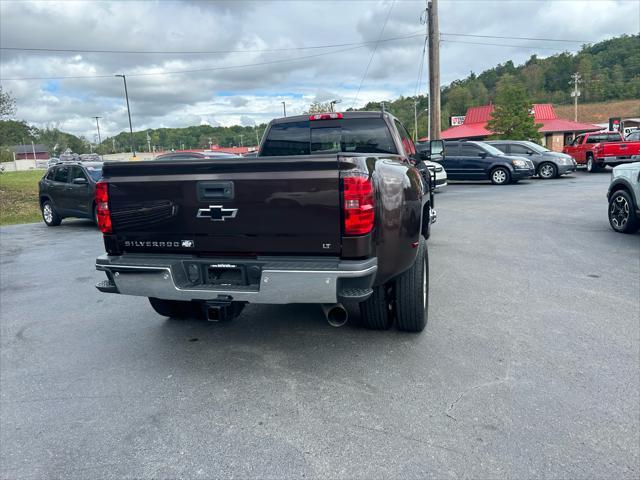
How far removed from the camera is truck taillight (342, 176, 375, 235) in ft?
9.93

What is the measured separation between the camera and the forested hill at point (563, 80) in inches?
3263

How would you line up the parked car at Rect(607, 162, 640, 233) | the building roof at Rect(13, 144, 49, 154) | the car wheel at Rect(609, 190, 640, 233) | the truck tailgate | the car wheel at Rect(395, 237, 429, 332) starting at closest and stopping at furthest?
the truck tailgate < the car wheel at Rect(395, 237, 429, 332) < the parked car at Rect(607, 162, 640, 233) < the car wheel at Rect(609, 190, 640, 233) < the building roof at Rect(13, 144, 49, 154)

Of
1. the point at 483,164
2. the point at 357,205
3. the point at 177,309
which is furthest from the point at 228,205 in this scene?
the point at 483,164

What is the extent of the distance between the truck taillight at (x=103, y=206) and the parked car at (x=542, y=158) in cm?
1879

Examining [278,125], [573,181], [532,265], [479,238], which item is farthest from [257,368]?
[573,181]

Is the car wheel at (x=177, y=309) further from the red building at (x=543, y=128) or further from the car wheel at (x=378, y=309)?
the red building at (x=543, y=128)

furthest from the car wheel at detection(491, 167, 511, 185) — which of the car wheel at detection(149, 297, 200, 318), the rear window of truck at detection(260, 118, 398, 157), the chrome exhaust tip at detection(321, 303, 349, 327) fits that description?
the chrome exhaust tip at detection(321, 303, 349, 327)

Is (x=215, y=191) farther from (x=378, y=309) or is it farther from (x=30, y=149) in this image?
(x=30, y=149)

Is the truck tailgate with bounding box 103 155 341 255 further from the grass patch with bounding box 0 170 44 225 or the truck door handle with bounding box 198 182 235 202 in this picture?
the grass patch with bounding box 0 170 44 225

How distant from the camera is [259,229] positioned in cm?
322

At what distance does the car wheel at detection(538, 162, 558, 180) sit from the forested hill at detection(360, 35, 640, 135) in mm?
61127

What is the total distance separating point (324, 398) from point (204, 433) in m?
0.80

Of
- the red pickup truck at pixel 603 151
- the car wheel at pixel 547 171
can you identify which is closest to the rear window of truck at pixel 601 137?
the red pickup truck at pixel 603 151

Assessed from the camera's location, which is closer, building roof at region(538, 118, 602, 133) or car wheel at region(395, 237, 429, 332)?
car wheel at region(395, 237, 429, 332)
